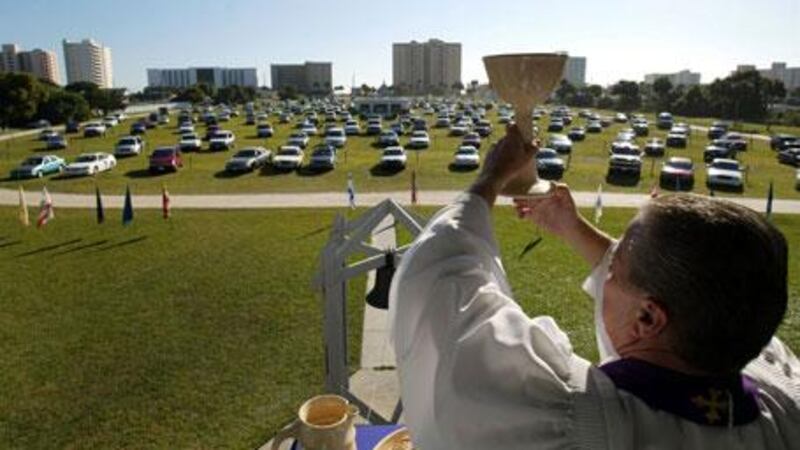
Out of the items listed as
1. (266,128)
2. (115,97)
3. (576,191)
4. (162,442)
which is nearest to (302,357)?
(162,442)

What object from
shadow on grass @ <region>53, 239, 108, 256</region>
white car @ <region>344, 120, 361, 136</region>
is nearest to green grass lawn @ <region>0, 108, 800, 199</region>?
white car @ <region>344, 120, 361, 136</region>

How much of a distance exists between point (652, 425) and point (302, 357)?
10278mm

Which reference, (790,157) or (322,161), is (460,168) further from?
(790,157)

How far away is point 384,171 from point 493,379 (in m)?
34.1

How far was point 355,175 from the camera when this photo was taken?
1341 inches

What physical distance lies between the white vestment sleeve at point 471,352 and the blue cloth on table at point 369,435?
3.24 meters

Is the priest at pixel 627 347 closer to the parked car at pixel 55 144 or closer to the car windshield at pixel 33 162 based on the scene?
the car windshield at pixel 33 162

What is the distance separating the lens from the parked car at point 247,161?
114ft

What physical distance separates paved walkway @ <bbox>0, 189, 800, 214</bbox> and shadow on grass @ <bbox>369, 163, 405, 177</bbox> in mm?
5372

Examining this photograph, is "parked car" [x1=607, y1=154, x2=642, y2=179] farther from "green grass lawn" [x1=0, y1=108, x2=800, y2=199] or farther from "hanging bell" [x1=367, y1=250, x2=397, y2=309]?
"hanging bell" [x1=367, y1=250, x2=397, y2=309]

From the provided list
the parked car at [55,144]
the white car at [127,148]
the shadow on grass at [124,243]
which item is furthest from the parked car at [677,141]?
the parked car at [55,144]

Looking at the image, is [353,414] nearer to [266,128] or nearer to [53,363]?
[53,363]

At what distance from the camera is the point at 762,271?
4.71 feet

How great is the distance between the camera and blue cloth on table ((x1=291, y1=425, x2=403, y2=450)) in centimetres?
471
